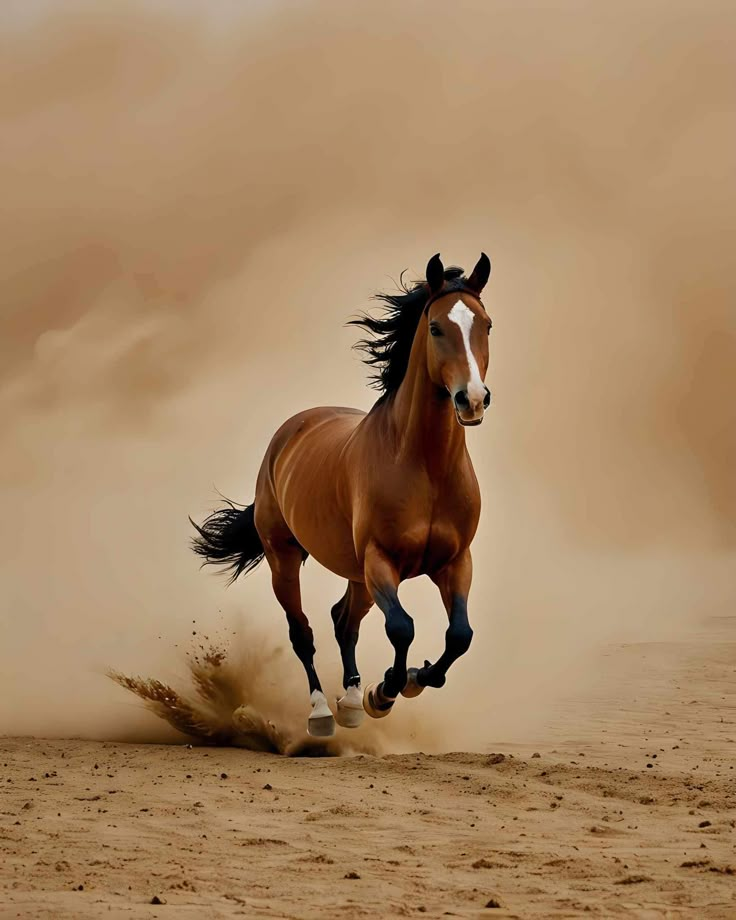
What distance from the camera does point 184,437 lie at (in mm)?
17516

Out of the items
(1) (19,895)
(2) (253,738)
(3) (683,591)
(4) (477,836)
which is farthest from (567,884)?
(3) (683,591)

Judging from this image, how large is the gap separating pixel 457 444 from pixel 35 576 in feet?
25.5

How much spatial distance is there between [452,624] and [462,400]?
1418mm

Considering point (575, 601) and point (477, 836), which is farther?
point (575, 601)

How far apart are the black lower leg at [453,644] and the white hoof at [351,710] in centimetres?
117

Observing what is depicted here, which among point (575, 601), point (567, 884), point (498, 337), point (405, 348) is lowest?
point (567, 884)

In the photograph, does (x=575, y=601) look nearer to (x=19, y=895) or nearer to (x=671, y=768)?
(x=671, y=768)

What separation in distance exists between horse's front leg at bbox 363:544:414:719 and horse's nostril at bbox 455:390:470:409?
1.23m

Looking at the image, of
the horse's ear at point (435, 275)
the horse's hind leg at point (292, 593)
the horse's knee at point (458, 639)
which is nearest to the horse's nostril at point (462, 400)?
the horse's ear at point (435, 275)

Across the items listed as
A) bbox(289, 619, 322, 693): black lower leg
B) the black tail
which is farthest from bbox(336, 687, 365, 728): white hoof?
the black tail

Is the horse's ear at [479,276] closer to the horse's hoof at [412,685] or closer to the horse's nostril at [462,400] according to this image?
the horse's nostril at [462,400]

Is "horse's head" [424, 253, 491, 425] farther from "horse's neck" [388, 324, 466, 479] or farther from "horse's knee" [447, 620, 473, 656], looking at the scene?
"horse's knee" [447, 620, 473, 656]

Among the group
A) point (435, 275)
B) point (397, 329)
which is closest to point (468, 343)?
point (435, 275)

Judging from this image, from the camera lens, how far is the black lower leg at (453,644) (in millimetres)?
6801
